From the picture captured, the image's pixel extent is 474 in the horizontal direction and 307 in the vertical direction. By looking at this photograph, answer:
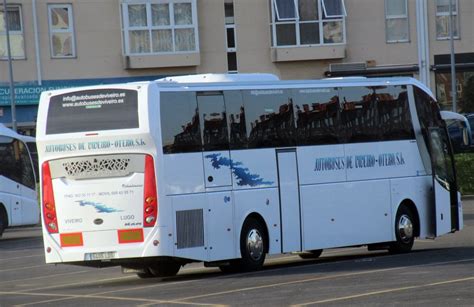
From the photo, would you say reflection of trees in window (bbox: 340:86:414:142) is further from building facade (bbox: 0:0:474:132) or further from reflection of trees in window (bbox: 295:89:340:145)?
building facade (bbox: 0:0:474:132)

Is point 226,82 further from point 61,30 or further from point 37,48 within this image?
point 61,30

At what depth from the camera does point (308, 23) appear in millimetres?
51156

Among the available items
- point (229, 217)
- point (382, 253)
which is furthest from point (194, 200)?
point (382, 253)

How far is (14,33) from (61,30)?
2023 mm

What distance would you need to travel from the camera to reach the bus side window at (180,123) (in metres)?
17.3

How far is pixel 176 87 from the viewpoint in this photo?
58.0 feet

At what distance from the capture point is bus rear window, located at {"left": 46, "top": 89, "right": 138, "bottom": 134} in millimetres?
17234

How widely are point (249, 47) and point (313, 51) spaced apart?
2880 mm

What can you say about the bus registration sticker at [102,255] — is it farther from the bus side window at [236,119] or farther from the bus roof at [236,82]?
the bus side window at [236,119]

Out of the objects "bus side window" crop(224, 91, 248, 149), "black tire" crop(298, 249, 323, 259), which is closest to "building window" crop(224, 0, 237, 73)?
"black tire" crop(298, 249, 323, 259)

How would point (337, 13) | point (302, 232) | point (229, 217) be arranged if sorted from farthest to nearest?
point (337, 13)
point (302, 232)
point (229, 217)

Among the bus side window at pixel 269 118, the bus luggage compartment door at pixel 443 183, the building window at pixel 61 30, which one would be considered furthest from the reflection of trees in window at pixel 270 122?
the building window at pixel 61 30

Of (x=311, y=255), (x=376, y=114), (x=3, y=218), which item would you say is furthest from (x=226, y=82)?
(x=3, y=218)

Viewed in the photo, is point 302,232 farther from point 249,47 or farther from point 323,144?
point 249,47
